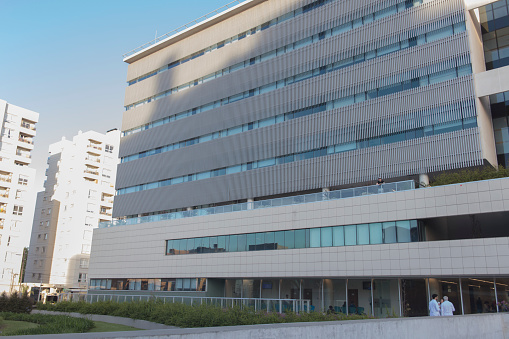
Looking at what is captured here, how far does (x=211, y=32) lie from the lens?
54.8m

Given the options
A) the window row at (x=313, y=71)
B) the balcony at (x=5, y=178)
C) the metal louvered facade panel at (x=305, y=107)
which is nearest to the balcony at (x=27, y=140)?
the balcony at (x=5, y=178)

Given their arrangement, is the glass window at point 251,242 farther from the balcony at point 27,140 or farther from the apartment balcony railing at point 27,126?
the apartment balcony railing at point 27,126

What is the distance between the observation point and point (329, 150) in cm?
4091

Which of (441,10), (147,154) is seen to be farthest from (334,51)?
(147,154)

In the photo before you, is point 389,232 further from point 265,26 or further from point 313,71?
point 265,26

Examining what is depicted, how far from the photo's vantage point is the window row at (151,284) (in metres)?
43.3

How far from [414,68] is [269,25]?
58.3 ft

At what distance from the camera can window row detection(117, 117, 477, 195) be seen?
3444 centimetres

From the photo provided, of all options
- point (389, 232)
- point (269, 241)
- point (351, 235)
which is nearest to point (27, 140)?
point (269, 241)

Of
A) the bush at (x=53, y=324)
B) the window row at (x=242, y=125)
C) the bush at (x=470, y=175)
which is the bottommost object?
the bush at (x=53, y=324)

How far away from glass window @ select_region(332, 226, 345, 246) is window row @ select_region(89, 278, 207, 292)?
14087 mm

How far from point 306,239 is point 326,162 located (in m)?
7.78

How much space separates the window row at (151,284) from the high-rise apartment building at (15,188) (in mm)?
27351

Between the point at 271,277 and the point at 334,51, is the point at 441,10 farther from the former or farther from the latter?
the point at 271,277
